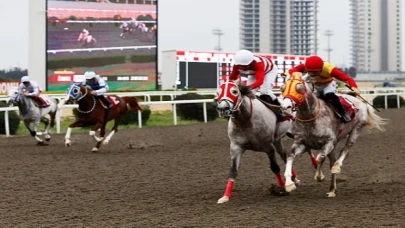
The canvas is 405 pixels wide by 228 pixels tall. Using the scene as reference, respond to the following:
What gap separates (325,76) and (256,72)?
85 centimetres

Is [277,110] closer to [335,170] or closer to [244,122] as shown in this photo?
[244,122]

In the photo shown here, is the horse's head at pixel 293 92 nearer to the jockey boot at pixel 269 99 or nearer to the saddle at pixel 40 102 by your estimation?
the jockey boot at pixel 269 99

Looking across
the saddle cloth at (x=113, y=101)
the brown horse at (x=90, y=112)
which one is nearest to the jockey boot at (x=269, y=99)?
the brown horse at (x=90, y=112)

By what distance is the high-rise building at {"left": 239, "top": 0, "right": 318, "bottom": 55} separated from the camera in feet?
241

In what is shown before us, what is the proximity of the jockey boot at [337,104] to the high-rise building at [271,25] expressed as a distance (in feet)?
212

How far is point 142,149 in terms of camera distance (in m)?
13.7

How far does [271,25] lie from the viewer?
2977 inches

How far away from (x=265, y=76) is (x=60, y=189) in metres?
2.50

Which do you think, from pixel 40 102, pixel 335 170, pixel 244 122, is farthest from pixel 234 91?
pixel 40 102

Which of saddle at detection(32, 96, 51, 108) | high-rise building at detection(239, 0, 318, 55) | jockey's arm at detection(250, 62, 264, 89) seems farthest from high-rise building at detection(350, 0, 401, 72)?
jockey's arm at detection(250, 62, 264, 89)

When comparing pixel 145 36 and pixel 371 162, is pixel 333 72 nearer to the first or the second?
pixel 371 162

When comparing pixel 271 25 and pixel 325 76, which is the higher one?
pixel 271 25

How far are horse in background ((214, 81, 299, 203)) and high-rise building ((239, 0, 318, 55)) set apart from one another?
65080 mm

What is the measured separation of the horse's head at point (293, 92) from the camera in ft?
22.8
